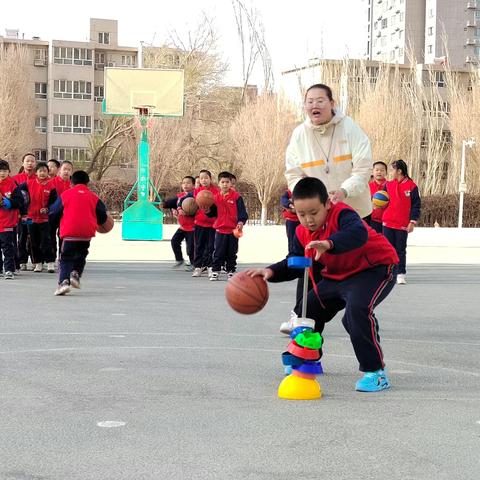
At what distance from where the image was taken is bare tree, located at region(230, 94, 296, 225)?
4794 centimetres

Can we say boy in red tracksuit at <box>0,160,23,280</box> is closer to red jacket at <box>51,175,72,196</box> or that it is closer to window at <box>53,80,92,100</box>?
red jacket at <box>51,175,72,196</box>

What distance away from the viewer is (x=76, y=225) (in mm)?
12602

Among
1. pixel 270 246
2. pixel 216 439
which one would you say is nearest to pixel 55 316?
pixel 216 439

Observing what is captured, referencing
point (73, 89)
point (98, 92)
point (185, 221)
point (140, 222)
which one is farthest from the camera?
point (98, 92)

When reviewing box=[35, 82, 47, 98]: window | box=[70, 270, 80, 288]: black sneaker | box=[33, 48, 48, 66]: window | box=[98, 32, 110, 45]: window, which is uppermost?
box=[98, 32, 110, 45]: window

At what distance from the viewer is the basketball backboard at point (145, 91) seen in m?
29.6

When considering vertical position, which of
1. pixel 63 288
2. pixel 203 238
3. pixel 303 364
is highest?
pixel 203 238

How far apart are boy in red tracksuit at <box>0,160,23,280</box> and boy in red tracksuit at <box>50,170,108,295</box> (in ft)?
7.16

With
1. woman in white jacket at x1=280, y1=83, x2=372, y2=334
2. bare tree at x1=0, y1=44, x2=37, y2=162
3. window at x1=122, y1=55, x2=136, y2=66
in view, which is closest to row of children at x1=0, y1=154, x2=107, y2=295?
woman in white jacket at x1=280, y1=83, x2=372, y2=334

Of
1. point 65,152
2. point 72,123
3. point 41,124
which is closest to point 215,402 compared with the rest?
point 65,152

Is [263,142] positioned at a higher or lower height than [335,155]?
higher

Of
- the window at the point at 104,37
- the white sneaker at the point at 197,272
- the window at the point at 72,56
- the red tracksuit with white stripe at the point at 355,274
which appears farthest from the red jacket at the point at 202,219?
the window at the point at 104,37

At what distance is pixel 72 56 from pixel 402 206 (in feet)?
223

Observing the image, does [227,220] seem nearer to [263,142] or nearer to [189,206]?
[189,206]
